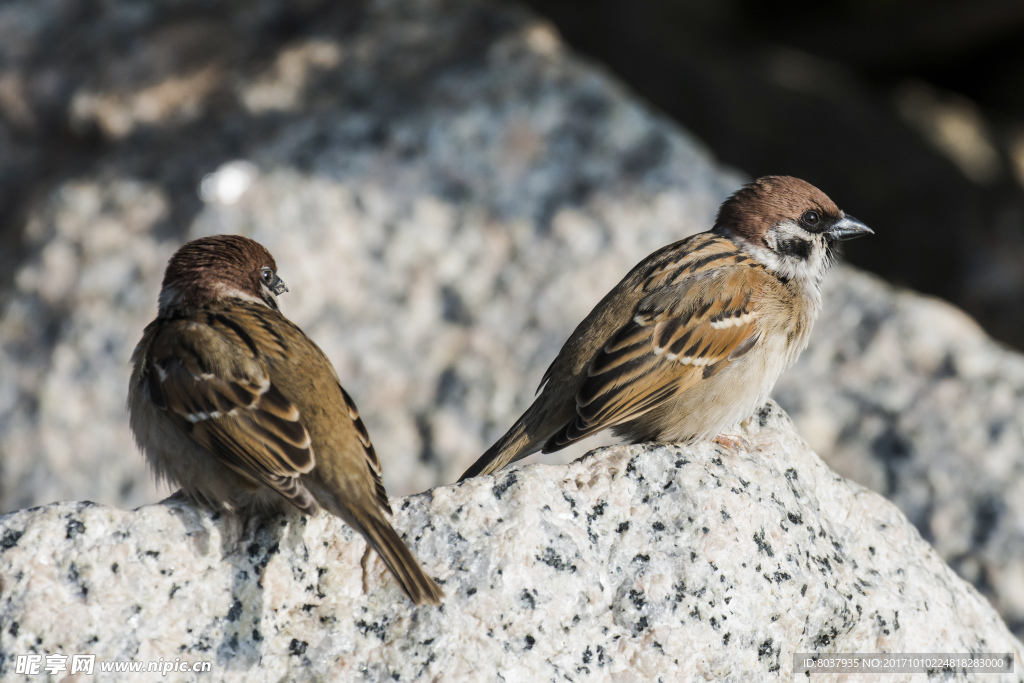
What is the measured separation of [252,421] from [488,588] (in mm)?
809

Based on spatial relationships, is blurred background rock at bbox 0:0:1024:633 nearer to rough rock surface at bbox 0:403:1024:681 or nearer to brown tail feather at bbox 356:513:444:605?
rough rock surface at bbox 0:403:1024:681

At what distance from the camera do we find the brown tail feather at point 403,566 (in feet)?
7.95

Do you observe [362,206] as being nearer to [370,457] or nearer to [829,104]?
[370,457]

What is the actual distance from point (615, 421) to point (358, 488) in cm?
101

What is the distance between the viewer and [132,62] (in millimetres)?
5680

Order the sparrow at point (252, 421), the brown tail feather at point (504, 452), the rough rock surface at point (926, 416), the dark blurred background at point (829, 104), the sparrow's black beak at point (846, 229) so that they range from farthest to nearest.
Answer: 1. the dark blurred background at point (829, 104)
2. the rough rock surface at point (926, 416)
3. the sparrow's black beak at point (846, 229)
4. the brown tail feather at point (504, 452)
5. the sparrow at point (252, 421)

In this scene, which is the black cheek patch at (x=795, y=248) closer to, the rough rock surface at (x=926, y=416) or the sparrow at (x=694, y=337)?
the sparrow at (x=694, y=337)

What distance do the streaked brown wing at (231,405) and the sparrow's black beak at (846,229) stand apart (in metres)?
2.07

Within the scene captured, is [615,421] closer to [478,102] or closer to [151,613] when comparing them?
[151,613]

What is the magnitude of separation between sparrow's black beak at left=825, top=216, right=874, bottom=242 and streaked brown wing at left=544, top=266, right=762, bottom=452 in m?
0.38

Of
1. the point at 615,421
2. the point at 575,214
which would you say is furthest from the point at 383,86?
the point at 615,421

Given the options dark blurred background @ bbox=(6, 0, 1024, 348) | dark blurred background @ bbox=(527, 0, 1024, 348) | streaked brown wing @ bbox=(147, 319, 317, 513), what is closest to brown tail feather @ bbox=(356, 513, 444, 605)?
streaked brown wing @ bbox=(147, 319, 317, 513)

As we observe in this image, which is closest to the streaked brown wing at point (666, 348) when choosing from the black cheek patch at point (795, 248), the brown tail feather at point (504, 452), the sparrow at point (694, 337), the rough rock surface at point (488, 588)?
the sparrow at point (694, 337)

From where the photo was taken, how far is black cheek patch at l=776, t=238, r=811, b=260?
3725 millimetres
